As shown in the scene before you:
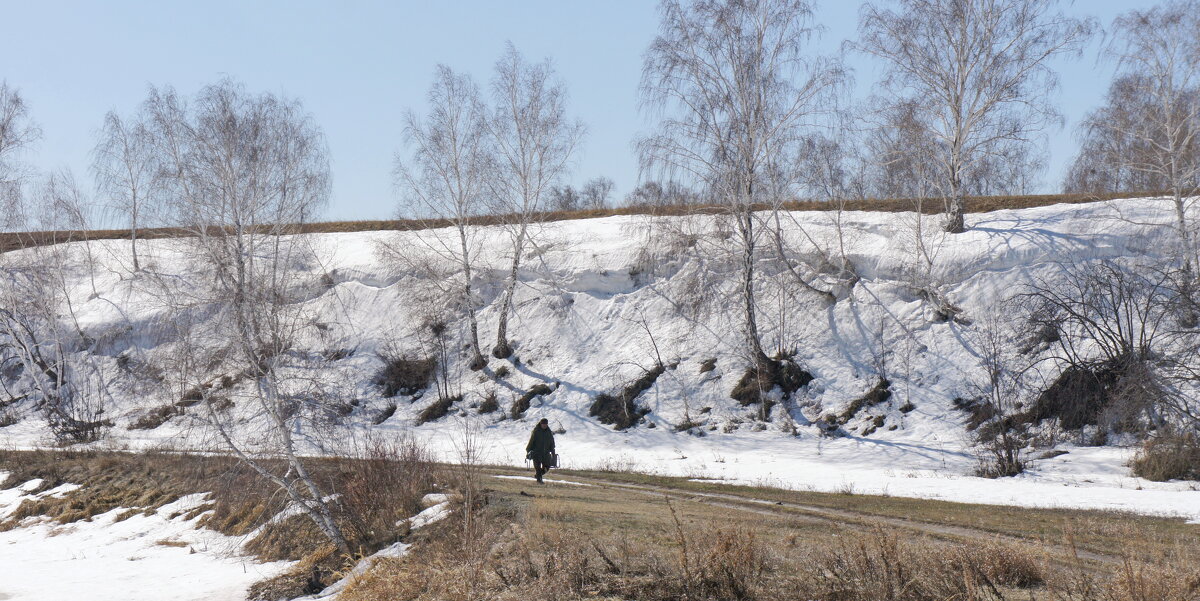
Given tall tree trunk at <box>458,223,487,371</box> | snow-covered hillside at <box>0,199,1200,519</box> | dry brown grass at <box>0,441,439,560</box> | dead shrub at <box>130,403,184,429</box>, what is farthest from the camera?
tall tree trunk at <box>458,223,487,371</box>

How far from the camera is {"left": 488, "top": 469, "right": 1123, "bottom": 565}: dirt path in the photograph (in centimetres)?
1002

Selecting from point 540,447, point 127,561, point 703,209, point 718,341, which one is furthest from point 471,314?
point 127,561

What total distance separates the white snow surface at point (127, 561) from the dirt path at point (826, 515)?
23.9 ft

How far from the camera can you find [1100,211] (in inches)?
1204

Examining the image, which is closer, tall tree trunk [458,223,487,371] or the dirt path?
the dirt path

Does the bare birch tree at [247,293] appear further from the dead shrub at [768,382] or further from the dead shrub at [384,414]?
the dead shrub at [768,382]

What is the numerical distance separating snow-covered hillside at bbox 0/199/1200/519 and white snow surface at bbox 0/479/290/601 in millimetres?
3271

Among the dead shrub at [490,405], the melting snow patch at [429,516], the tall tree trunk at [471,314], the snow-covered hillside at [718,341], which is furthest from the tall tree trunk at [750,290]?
the melting snow patch at [429,516]

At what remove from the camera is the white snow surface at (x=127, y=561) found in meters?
14.6

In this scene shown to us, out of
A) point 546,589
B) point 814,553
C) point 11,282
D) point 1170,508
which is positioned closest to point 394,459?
point 546,589

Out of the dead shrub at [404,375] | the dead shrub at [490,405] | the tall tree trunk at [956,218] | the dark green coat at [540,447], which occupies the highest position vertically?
the tall tree trunk at [956,218]

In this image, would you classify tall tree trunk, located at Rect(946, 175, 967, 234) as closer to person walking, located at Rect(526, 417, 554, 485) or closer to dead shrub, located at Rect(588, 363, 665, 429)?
dead shrub, located at Rect(588, 363, 665, 429)

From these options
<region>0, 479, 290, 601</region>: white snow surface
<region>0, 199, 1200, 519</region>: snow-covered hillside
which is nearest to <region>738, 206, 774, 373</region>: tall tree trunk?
<region>0, 199, 1200, 519</region>: snow-covered hillside

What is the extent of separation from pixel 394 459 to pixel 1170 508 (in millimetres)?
13345
